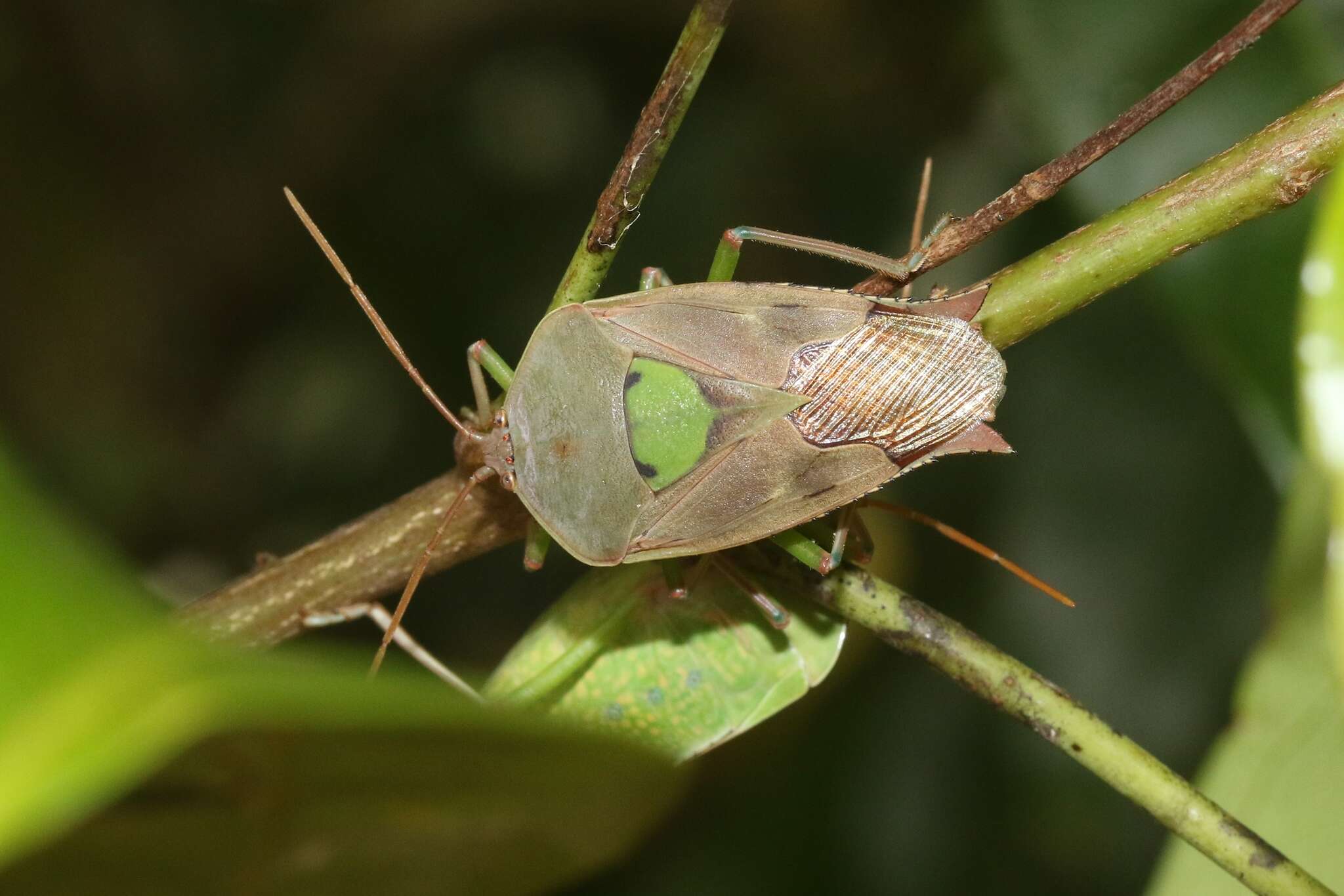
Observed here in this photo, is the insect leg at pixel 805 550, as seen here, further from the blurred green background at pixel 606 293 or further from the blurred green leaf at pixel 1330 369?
the blurred green background at pixel 606 293

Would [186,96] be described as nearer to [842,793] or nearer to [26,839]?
[842,793]

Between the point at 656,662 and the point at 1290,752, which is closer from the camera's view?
the point at 1290,752

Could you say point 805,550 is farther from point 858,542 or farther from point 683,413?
point 683,413

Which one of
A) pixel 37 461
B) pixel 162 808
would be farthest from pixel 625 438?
pixel 37 461

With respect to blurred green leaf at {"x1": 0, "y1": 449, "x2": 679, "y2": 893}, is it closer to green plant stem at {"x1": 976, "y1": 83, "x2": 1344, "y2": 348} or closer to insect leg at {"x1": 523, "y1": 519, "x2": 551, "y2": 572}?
green plant stem at {"x1": 976, "y1": 83, "x2": 1344, "y2": 348}

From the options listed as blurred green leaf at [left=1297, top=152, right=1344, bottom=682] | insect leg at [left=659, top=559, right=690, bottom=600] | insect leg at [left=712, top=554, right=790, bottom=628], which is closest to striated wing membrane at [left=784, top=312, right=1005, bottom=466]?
insect leg at [left=712, top=554, right=790, bottom=628]

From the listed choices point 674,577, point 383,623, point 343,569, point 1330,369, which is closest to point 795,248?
point 674,577

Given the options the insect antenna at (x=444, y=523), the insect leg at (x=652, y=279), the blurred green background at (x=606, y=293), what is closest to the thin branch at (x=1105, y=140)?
the insect leg at (x=652, y=279)
